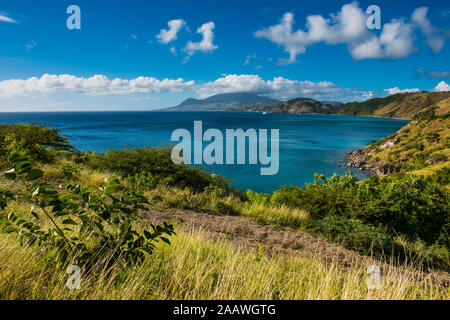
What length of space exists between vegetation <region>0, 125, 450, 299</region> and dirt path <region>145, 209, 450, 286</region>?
0.37 meters

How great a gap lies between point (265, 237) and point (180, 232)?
231cm

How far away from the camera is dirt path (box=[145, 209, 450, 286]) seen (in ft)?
15.2

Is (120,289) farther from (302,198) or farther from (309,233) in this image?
(302,198)

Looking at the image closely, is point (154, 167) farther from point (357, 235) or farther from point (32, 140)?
point (357, 235)

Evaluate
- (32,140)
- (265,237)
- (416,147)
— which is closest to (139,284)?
(265,237)

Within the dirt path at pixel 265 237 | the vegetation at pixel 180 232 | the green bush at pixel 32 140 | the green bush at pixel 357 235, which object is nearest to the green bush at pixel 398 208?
the vegetation at pixel 180 232

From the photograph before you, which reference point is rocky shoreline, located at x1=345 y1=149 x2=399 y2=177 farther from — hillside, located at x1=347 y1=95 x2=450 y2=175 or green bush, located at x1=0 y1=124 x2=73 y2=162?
green bush, located at x1=0 y1=124 x2=73 y2=162

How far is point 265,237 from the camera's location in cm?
573

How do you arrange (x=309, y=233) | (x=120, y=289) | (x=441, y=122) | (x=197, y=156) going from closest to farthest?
(x=120, y=289), (x=309, y=233), (x=197, y=156), (x=441, y=122)

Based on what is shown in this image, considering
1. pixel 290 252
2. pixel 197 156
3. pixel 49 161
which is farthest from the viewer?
pixel 197 156
